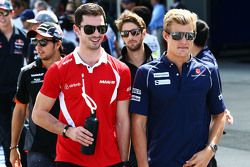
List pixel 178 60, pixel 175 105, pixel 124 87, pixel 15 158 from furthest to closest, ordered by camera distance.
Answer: pixel 15 158 < pixel 124 87 < pixel 178 60 < pixel 175 105

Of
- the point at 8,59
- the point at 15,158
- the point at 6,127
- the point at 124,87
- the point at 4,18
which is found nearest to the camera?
the point at 124,87

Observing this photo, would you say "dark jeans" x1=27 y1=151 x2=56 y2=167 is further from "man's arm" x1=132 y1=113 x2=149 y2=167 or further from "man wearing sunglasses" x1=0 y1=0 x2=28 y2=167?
"man wearing sunglasses" x1=0 y1=0 x2=28 y2=167

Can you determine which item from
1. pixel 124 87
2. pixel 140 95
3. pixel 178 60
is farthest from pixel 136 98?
pixel 178 60

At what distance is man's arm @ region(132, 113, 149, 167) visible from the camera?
489 centimetres

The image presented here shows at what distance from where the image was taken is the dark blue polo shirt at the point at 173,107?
4.88m

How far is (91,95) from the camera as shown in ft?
16.2

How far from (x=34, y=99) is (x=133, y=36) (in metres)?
1.10

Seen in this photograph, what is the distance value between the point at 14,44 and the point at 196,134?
14.5 feet

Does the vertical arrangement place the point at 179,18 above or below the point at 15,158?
above

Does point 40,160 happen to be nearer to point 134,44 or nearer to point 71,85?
point 71,85

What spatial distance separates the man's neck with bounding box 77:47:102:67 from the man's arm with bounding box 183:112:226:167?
0.91m

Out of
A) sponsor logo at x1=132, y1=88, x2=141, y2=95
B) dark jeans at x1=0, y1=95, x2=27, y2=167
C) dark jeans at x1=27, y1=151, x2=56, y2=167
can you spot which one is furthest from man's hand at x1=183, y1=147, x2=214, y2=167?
dark jeans at x1=0, y1=95, x2=27, y2=167

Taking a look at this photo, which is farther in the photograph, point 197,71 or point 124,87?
point 124,87

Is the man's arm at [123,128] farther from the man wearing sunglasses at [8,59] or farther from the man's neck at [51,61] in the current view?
the man wearing sunglasses at [8,59]
